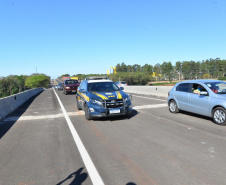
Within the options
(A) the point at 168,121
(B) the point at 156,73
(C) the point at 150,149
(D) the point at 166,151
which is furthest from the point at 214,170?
(B) the point at 156,73

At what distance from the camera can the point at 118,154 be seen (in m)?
4.60

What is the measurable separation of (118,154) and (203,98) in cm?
472

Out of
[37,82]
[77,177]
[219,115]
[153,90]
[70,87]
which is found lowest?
[77,177]

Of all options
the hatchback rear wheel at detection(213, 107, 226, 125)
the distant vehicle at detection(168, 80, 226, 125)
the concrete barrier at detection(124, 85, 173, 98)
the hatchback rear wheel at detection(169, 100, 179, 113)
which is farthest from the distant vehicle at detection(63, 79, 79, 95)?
the hatchback rear wheel at detection(213, 107, 226, 125)

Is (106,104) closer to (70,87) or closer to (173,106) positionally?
(173,106)

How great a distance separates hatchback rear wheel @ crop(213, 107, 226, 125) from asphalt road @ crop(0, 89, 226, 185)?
246mm

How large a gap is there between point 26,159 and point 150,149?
2.80 metres

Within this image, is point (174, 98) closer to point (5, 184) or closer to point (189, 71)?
point (5, 184)

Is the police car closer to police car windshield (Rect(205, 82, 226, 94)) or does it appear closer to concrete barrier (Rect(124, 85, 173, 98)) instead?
police car windshield (Rect(205, 82, 226, 94))

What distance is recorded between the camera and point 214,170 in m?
3.73

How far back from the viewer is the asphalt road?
11.6ft

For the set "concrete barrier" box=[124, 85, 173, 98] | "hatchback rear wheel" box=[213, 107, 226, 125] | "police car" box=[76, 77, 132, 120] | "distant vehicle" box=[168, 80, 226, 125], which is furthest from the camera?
"concrete barrier" box=[124, 85, 173, 98]

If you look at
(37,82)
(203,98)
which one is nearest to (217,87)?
(203,98)

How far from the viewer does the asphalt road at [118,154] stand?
3.54 metres
